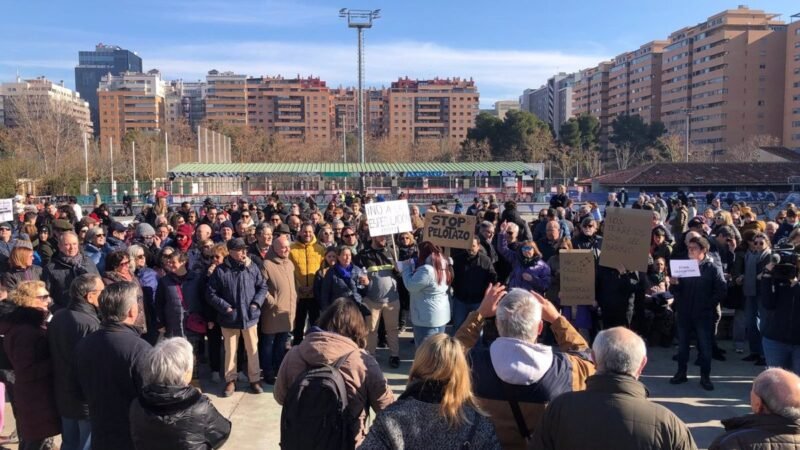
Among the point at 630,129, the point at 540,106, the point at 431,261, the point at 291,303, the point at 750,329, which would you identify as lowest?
the point at 750,329

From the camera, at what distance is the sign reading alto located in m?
7.72

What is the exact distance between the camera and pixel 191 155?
81.0 m

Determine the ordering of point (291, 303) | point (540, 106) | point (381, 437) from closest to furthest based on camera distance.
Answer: point (381, 437) → point (291, 303) → point (540, 106)

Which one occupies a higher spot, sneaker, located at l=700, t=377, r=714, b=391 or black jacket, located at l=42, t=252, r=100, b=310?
black jacket, located at l=42, t=252, r=100, b=310

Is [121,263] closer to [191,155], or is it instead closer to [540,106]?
[191,155]

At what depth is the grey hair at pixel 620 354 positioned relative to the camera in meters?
2.79

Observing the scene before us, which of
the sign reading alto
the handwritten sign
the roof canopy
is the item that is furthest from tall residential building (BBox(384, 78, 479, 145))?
the handwritten sign

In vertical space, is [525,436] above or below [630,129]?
below

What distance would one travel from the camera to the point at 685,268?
6.52 metres

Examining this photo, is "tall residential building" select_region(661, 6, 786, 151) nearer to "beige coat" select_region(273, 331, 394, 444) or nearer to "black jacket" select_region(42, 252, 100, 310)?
"black jacket" select_region(42, 252, 100, 310)

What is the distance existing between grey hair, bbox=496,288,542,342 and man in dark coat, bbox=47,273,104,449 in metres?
2.73

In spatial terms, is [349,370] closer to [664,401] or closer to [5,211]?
[664,401]

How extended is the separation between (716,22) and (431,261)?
113m

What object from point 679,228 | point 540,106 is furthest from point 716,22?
point 679,228
